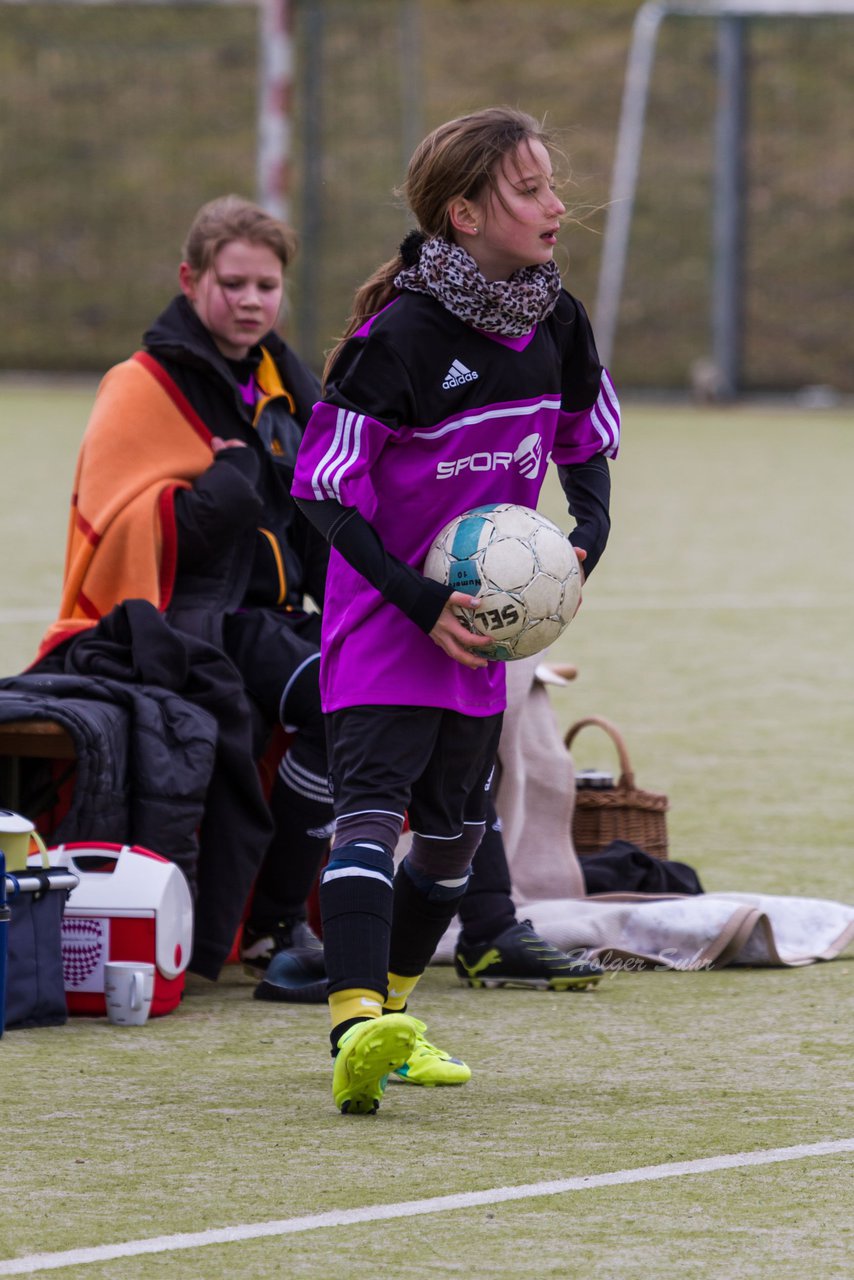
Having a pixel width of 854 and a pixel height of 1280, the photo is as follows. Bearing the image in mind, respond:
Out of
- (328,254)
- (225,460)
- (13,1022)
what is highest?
(328,254)

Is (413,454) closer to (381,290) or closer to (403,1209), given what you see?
(381,290)

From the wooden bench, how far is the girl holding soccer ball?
1.10m

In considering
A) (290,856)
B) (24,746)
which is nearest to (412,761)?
(24,746)

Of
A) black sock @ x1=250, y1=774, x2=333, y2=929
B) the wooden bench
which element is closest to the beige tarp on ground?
black sock @ x1=250, y1=774, x2=333, y2=929

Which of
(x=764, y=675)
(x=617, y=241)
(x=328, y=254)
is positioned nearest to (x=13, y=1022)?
(x=764, y=675)

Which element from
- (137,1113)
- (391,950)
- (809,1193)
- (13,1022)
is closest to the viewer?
(809,1193)

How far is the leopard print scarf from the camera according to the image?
414 centimetres

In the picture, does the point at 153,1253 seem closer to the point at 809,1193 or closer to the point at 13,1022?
the point at 809,1193

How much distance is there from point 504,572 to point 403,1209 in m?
1.11

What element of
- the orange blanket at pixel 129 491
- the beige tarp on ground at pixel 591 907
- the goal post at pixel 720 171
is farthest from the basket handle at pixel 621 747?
the goal post at pixel 720 171

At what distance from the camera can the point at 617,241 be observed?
113 ft

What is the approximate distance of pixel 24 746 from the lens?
526cm

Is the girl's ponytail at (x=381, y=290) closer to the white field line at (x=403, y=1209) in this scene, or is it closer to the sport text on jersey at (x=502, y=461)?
the sport text on jersey at (x=502, y=461)

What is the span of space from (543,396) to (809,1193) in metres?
1.47
